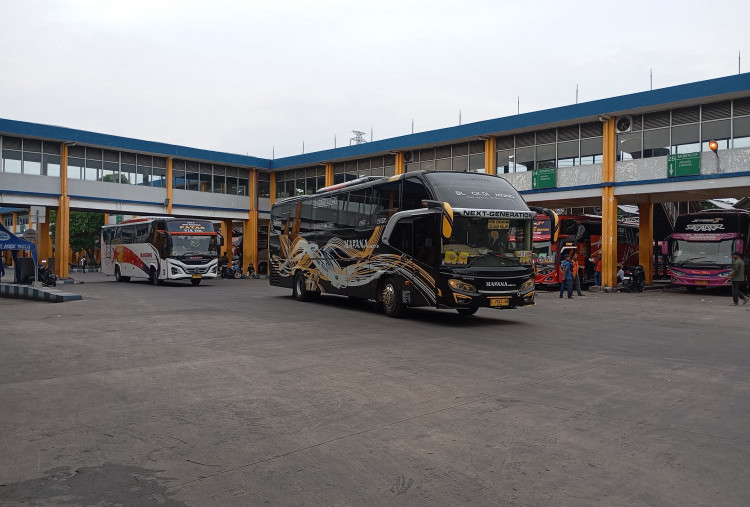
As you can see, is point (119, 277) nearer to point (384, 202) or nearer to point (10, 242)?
point (10, 242)

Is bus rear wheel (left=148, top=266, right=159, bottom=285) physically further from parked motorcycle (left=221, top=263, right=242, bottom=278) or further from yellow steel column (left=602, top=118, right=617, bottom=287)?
yellow steel column (left=602, top=118, right=617, bottom=287)

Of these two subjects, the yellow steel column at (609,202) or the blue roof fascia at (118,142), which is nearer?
the yellow steel column at (609,202)

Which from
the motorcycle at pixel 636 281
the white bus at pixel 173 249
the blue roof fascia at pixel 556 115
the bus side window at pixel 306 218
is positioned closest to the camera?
the bus side window at pixel 306 218

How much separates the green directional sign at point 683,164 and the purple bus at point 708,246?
337cm

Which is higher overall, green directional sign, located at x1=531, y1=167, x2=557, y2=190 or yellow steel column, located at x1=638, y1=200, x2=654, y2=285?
green directional sign, located at x1=531, y1=167, x2=557, y2=190

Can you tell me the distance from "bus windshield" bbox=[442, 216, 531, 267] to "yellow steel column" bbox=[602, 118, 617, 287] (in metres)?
14.2

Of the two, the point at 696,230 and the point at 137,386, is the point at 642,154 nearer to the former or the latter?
the point at 696,230

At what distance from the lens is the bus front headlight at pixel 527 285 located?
42.6 feet

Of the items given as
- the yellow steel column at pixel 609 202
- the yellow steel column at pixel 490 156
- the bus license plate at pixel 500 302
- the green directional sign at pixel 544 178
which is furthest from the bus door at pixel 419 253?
the yellow steel column at pixel 490 156

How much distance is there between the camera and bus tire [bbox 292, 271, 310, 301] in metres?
19.1

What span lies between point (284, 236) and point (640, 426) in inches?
638

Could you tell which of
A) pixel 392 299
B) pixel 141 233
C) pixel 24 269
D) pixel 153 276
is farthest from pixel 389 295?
pixel 24 269

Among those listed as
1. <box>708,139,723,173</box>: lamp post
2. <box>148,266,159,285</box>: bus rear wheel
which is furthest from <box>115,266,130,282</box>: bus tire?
<box>708,139,723,173</box>: lamp post

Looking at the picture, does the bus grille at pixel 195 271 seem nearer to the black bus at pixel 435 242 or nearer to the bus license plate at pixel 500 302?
the black bus at pixel 435 242
